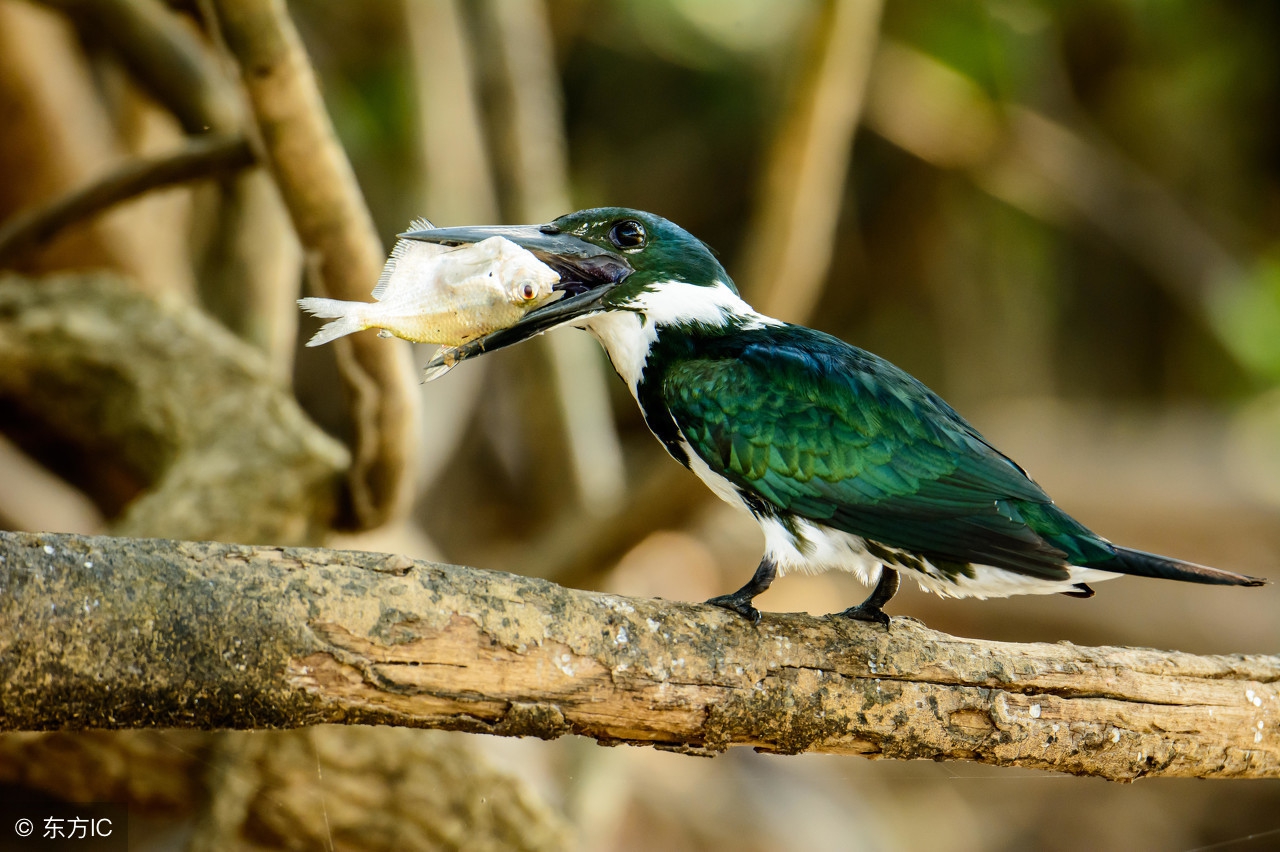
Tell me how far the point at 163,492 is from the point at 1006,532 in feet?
7.94

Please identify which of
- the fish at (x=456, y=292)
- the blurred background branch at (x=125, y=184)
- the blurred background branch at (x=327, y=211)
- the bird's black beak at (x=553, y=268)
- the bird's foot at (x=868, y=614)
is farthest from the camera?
the blurred background branch at (x=125, y=184)

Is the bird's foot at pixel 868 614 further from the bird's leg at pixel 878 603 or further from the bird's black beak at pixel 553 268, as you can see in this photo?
the bird's black beak at pixel 553 268

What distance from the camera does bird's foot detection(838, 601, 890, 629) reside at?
2.15 metres

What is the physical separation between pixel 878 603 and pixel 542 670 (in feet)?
2.68

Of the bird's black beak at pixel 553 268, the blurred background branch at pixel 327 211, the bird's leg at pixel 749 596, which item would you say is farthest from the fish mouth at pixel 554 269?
the blurred background branch at pixel 327 211

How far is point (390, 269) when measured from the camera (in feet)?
6.52

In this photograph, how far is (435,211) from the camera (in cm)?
523

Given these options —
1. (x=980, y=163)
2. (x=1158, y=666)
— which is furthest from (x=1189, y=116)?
(x=1158, y=666)

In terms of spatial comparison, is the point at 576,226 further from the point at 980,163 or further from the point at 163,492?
the point at 980,163

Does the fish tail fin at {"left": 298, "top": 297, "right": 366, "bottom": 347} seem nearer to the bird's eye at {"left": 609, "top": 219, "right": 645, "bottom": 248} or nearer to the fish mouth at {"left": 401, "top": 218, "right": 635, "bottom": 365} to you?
the fish mouth at {"left": 401, "top": 218, "right": 635, "bottom": 365}

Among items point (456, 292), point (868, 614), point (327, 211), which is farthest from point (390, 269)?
point (868, 614)

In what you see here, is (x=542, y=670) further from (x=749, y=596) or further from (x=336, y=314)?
(x=336, y=314)

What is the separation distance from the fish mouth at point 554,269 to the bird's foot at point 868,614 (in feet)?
2.62

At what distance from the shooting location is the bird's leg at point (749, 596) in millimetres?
1955
